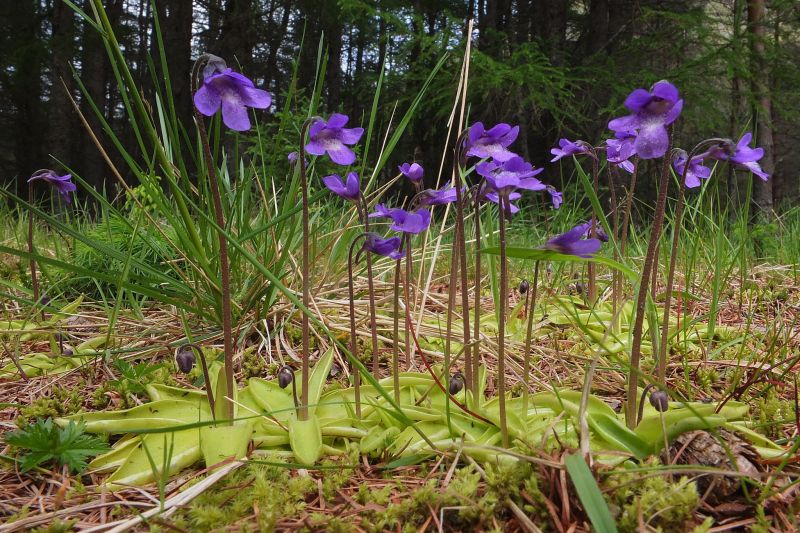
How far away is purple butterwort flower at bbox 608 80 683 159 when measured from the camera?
3.45ft

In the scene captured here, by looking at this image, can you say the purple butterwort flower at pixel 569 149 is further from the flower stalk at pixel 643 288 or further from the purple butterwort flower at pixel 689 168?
the flower stalk at pixel 643 288

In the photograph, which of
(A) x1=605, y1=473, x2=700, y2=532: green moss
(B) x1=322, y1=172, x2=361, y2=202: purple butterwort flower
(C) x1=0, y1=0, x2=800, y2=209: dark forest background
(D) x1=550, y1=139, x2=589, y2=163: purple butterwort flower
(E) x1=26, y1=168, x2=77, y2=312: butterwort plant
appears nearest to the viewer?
(A) x1=605, y1=473, x2=700, y2=532: green moss

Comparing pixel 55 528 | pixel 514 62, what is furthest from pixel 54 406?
pixel 514 62

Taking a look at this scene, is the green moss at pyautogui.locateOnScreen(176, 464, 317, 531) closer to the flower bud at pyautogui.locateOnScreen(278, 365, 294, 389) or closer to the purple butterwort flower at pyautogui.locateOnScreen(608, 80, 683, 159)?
the flower bud at pyautogui.locateOnScreen(278, 365, 294, 389)

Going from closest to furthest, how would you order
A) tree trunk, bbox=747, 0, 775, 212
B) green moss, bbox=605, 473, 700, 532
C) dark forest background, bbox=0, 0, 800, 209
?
green moss, bbox=605, 473, 700, 532, tree trunk, bbox=747, 0, 775, 212, dark forest background, bbox=0, 0, 800, 209

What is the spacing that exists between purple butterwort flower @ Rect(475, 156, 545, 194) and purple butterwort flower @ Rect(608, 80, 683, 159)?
280mm

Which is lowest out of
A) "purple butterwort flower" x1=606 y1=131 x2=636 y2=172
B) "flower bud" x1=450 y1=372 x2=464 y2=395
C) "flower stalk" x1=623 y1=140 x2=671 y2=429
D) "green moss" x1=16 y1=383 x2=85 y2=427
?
"green moss" x1=16 y1=383 x2=85 y2=427

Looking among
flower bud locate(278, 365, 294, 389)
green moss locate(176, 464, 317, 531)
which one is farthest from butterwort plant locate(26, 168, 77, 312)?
green moss locate(176, 464, 317, 531)

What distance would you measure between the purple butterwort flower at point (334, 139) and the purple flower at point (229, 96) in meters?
0.23

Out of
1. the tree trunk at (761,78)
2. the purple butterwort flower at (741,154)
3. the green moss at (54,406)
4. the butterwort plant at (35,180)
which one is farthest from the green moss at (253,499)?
the tree trunk at (761,78)

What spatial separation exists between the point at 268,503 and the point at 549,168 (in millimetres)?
8354

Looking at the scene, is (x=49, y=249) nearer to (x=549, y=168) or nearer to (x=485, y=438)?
(x=485, y=438)

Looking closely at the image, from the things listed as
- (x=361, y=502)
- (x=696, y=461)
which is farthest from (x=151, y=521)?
(x=696, y=461)

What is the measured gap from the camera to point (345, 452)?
4.33 ft
